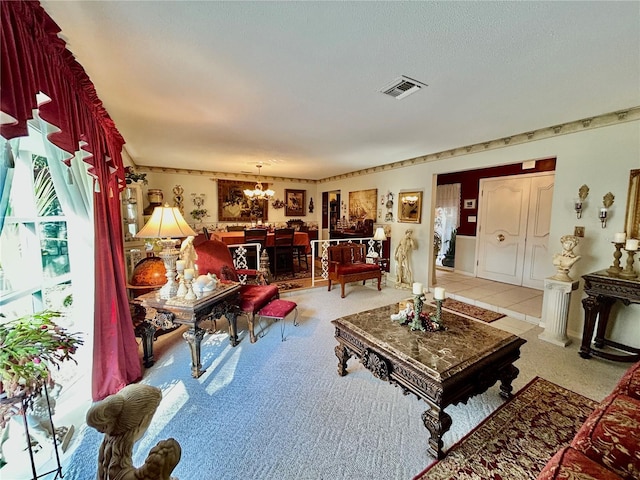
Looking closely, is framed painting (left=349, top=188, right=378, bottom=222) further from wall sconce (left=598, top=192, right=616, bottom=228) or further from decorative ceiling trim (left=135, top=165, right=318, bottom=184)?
wall sconce (left=598, top=192, right=616, bottom=228)

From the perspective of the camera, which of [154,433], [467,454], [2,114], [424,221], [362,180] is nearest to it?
[2,114]

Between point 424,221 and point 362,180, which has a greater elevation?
point 362,180

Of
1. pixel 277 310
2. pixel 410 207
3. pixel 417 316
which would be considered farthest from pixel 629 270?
pixel 277 310

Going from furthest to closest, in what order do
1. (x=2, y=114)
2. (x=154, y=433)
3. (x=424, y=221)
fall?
(x=424, y=221) < (x=154, y=433) < (x=2, y=114)

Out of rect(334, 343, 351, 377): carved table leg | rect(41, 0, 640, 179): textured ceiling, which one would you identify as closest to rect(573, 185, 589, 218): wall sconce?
rect(41, 0, 640, 179): textured ceiling

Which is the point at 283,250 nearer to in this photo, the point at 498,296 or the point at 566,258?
the point at 498,296

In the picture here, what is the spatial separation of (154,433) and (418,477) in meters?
1.61

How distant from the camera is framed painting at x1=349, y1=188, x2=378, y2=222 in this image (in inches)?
234

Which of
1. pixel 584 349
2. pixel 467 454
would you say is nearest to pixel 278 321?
pixel 467 454

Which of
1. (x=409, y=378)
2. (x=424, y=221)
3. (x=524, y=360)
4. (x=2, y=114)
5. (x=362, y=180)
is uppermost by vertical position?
(x=362, y=180)

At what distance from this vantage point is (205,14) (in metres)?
1.34

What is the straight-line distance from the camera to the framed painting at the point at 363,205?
5938mm

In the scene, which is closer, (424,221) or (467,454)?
(467,454)

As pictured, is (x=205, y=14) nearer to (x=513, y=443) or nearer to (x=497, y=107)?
(x=497, y=107)
